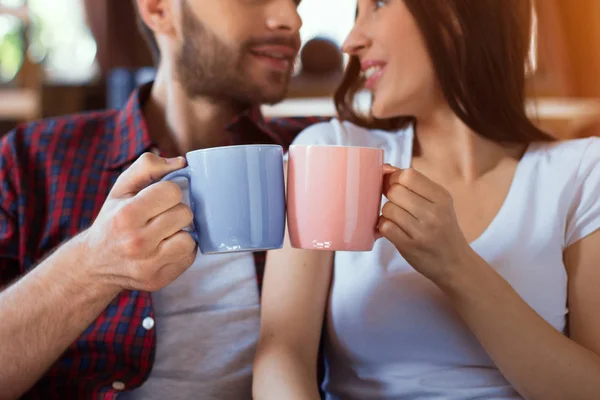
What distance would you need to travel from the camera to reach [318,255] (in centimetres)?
91

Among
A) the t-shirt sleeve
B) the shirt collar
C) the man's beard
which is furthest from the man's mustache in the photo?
the t-shirt sleeve

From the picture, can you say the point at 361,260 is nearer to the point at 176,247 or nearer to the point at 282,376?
the point at 282,376

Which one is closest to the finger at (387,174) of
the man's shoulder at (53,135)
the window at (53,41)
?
the man's shoulder at (53,135)

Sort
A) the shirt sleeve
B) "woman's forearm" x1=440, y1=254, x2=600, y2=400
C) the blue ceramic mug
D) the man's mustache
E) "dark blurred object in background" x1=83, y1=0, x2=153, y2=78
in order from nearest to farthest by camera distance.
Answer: the blue ceramic mug, "woman's forearm" x1=440, y1=254, x2=600, y2=400, the shirt sleeve, the man's mustache, "dark blurred object in background" x1=83, y1=0, x2=153, y2=78

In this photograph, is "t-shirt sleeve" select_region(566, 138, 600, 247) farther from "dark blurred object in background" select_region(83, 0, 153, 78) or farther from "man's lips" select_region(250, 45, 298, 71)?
"dark blurred object in background" select_region(83, 0, 153, 78)

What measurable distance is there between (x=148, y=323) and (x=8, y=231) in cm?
27

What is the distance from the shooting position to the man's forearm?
2.52 ft

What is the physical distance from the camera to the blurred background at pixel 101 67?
1.77 metres

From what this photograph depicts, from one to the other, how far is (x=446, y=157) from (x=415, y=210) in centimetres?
36

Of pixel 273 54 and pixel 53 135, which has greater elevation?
pixel 273 54

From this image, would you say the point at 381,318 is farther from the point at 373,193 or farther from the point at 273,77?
the point at 273,77

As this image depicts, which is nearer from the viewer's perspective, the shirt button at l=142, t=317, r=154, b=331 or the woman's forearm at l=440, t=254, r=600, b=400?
the woman's forearm at l=440, t=254, r=600, b=400

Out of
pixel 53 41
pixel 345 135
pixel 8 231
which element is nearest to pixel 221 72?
pixel 345 135

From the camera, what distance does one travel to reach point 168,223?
2.16 feet
